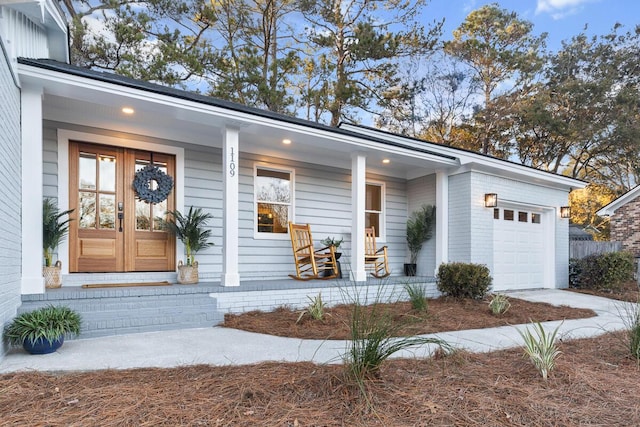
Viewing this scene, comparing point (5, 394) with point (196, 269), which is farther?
point (196, 269)

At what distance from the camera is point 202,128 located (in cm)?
555

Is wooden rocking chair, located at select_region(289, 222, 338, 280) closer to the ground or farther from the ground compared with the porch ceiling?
closer to the ground

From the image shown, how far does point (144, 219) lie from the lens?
18.5 ft

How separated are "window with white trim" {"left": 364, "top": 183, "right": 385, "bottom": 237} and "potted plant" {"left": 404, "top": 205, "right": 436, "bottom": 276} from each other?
59cm

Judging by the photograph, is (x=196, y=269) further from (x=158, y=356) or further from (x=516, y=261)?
(x=516, y=261)

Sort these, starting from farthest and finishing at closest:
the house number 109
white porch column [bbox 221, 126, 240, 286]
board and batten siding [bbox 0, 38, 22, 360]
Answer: the house number 109, white porch column [bbox 221, 126, 240, 286], board and batten siding [bbox 0, 38, 22, 360]

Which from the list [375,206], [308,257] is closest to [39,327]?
[308,257]

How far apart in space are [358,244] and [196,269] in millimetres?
2552

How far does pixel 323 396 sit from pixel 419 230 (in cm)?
586

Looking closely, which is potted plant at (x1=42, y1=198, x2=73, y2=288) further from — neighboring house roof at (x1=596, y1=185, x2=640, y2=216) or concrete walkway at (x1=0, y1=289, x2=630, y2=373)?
neighboring house roof at (x1=596, y1=185, x2=640, y2=216)

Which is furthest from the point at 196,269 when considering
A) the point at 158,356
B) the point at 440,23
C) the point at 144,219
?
the point at 440,23

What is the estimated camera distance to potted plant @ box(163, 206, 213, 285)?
541 centimetres

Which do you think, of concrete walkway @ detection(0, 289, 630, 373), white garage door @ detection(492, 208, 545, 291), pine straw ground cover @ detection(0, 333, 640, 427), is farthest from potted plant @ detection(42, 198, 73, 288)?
white garage door @ detection(492, 208, 545, 291)

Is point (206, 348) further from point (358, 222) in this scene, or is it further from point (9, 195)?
point (358, 222)
